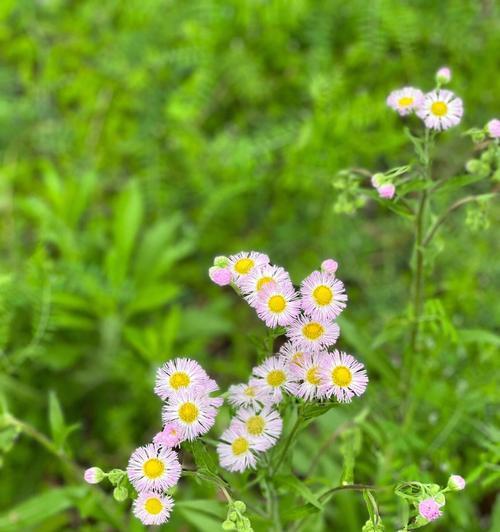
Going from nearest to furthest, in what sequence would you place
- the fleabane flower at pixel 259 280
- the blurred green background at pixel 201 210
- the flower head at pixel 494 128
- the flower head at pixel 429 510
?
the flower head at pixel 429 510, the fleabane flower at pixel 259 280, the flower head at pixel 494 128, the blurred green background at pixel 201 210

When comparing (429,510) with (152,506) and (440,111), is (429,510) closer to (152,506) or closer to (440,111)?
(152,506)

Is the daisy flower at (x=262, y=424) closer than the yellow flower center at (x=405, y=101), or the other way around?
the daisy flower at (x=262, y=424)

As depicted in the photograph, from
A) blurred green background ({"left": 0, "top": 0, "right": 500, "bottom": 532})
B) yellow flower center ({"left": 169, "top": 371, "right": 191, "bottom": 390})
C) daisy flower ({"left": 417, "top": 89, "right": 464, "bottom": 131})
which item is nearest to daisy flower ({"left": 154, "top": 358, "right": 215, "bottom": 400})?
yellow flower center ({"left": 169, "top": 371, "right": 191, "bottom": 390})

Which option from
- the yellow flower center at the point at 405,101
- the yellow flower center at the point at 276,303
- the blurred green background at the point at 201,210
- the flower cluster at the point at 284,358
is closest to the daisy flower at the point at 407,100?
the yellow flower center at the point at 405,101

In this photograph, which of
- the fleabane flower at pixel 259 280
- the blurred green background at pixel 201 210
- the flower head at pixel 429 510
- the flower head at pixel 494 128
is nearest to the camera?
the flower head at pixel 429 510

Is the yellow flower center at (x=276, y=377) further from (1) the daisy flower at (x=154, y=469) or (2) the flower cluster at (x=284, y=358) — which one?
(1) the daisy flower at (x=154, y=469)

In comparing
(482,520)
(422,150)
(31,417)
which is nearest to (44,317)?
(31,417)
